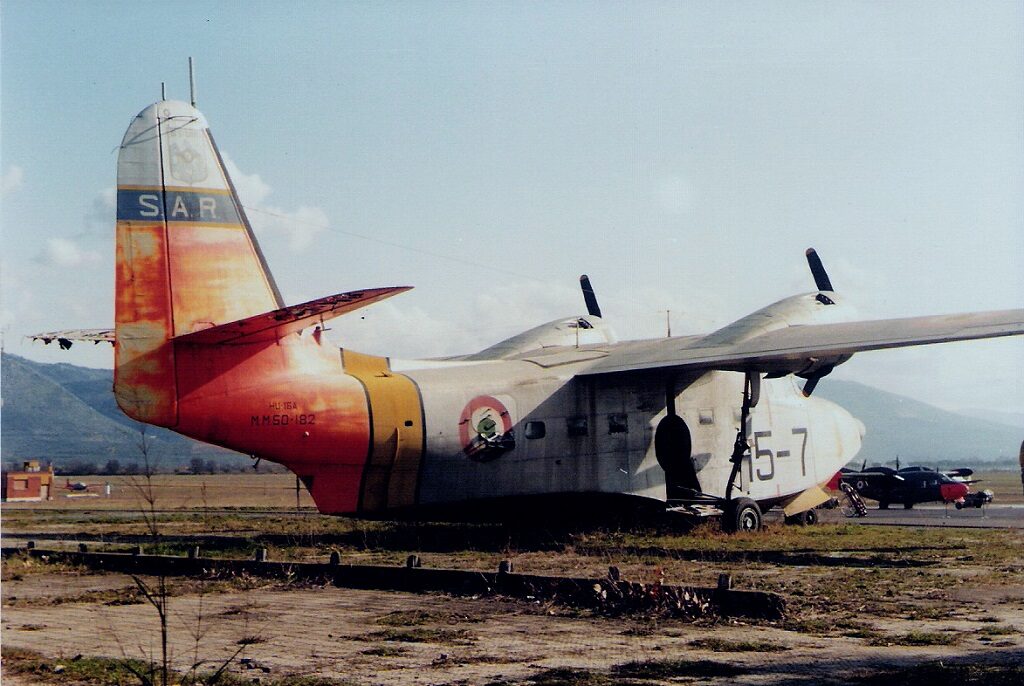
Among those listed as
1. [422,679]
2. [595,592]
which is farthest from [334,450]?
[422,679]

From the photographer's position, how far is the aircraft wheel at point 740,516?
74.8ft

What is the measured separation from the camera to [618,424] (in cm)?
2278

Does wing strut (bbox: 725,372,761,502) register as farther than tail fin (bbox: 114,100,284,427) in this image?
Yes

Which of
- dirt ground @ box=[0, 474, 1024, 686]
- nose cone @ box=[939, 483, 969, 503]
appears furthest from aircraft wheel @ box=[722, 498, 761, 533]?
nose cone @ box=[939, 483, 969, 503]

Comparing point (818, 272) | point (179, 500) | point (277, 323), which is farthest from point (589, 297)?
point (179, 500)

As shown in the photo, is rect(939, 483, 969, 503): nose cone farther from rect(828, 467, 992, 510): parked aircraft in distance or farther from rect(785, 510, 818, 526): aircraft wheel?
rect(785, 510, 818, 526): aircraft wheel

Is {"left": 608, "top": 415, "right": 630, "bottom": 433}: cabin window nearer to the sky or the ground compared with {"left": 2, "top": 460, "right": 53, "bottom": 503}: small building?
nearer to the sky

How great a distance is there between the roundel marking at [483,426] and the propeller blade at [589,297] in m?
9.67

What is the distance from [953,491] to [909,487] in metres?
1.68

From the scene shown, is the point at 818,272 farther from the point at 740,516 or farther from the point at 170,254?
the point at 170,254

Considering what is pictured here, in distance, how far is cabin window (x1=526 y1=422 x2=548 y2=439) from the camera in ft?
72.1

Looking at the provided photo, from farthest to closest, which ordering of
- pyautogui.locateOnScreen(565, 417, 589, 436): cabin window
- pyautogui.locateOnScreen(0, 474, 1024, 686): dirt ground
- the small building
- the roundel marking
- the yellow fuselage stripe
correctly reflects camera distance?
the small building, pyautogui.locateOnScreen(565, 417, 589, 436): cabin window, the roundel marking, the yellow fuselage stripe, pyautogui.locateOnScreen(0, 474, 1024, 686): dirt ground

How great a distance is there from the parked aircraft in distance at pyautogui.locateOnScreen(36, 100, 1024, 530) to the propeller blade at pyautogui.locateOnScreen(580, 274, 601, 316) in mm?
4009

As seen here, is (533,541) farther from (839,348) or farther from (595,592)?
(595,592)
